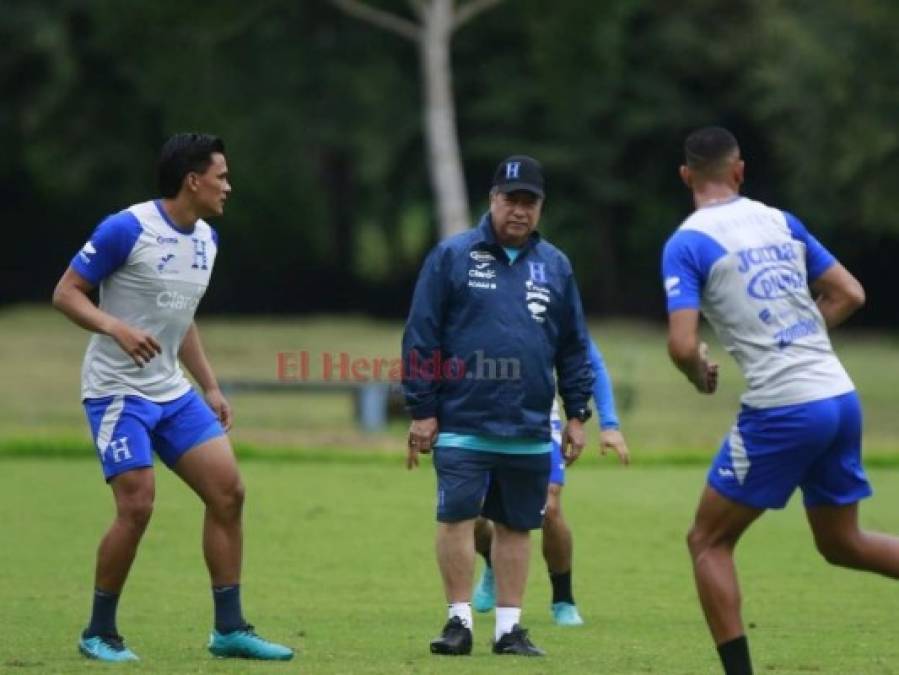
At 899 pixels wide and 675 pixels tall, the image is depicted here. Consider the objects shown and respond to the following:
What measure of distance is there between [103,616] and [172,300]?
1.56 meters

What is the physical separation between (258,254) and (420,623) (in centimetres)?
4671

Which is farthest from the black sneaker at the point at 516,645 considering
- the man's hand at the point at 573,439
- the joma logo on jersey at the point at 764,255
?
the joma logo on jersey at the point at 764,255

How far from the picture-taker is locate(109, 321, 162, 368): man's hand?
9.54 meters

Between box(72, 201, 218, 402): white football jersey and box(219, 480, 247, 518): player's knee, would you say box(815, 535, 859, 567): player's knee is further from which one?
box(72, 201, 218, 402): white football jersey

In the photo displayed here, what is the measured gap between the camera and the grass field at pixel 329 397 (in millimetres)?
26422

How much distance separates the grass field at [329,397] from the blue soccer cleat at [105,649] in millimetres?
13154

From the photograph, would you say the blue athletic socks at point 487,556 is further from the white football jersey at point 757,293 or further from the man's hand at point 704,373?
the white football jersey at point 757,293

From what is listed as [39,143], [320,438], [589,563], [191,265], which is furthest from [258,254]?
[191,265]

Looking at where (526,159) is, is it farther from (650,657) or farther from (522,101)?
(522,101)

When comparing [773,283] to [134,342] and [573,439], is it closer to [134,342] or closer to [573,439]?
[573,439]

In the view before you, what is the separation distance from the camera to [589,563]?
575 inches

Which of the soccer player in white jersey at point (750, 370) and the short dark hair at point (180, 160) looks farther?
the short dark hair at point (180, 160)

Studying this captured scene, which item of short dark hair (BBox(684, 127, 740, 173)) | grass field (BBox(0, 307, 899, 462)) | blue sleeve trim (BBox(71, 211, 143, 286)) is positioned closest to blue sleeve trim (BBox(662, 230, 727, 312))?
short dark hair (BBox(684, 127, 740, 173))

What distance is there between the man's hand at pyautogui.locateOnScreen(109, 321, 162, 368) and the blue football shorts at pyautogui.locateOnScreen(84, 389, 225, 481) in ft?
1.40
